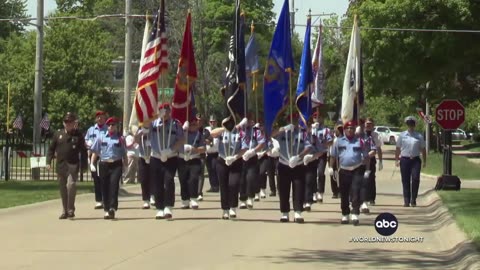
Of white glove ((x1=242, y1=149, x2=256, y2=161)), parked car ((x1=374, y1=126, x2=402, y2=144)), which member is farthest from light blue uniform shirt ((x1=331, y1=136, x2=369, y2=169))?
parked car ((x1=374, y1=126, x2=402, y2=144))

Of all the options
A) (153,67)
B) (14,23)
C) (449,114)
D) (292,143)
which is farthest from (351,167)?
(14,23)

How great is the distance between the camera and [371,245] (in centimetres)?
1486

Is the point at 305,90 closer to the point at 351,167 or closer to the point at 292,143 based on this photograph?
the point at 292,143

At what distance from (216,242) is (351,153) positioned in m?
3.61

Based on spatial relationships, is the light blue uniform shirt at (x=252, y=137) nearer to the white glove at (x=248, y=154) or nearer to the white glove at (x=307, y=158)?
the white glove at (x=248, y=154)

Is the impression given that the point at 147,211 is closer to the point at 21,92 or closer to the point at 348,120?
the point at 348,120

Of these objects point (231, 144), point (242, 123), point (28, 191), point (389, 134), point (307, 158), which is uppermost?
point (242, 123)

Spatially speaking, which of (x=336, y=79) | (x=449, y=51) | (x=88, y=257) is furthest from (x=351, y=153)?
(x=336, y=79)

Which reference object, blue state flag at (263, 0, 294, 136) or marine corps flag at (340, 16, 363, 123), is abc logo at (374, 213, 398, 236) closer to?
blue state flag at (263, 0, 294, 136)

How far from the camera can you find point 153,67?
67.1 feet

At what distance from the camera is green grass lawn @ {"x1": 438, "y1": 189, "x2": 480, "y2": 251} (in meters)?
15.4

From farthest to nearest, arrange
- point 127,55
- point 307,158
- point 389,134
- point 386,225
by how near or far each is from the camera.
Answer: point 389,134
point 127,55
point 307,158
point 386,225

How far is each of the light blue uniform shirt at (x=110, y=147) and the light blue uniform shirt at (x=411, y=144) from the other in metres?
6.61

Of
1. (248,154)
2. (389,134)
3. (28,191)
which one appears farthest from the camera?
(389,134)
